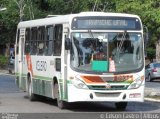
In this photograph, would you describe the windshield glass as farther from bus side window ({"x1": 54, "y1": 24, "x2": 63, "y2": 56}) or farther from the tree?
the tree

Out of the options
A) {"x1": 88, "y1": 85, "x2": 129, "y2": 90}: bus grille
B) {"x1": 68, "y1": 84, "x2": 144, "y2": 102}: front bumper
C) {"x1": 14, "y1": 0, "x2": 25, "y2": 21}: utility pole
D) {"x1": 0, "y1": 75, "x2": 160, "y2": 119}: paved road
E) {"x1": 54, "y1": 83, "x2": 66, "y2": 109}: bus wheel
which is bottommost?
{"x1": 14, "y1": 0, "x2": 25, "y2": 21}: utility pole

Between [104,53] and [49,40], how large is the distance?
2.85 metres

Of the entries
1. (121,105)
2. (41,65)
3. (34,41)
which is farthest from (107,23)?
(34,41)

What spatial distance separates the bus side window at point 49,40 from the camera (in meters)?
20.5

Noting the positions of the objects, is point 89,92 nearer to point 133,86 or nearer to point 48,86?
point 133,86

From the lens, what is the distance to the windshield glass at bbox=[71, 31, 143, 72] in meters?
18.4

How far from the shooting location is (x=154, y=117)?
53.2 feet

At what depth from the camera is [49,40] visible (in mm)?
20797

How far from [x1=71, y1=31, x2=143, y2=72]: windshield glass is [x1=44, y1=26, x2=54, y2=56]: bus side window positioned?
203cm

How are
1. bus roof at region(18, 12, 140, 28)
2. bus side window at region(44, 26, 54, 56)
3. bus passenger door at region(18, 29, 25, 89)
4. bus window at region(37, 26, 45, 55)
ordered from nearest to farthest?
bus roof at region(18, 12, 140, 28), bus side window at region(44, 26, 54, 56), bus window at region(37, 26, 45, 55), bus passenger door at region(18, 29, 25, 89)

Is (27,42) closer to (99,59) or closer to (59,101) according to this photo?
(59,101)

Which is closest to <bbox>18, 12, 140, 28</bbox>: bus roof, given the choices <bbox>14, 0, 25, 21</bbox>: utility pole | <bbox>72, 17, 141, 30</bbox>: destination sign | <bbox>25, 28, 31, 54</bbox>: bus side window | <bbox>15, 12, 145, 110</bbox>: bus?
<bbox>15, 12, 145, 110</bbox>: bus

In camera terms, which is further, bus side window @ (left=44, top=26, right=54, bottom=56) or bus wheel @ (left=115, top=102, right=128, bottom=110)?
bus side window @ (left=44, top=26, right=54, bottom=56)

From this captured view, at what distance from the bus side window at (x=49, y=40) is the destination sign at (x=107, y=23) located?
1929 mm
